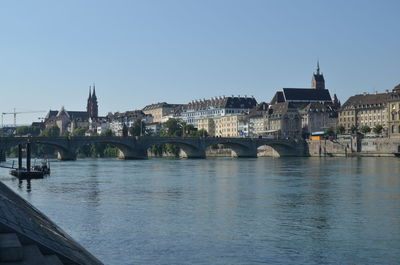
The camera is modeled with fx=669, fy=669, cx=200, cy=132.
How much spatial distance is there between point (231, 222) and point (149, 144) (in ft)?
277

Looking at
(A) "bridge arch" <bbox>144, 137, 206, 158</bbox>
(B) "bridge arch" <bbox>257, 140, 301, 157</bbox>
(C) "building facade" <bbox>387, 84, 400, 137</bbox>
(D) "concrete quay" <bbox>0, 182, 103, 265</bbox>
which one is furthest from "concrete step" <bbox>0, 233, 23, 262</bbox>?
(C) "building facade" <bbox>387, 84, 400, 137</bbox>

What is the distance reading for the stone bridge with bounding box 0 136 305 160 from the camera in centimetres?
9692

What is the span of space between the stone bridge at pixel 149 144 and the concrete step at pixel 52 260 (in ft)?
255

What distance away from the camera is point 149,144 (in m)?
109

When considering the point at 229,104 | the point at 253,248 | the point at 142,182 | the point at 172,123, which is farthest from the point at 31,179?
the point at 229,104

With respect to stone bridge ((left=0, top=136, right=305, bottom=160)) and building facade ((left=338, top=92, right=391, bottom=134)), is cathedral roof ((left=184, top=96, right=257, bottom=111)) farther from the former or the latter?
stone bridge ((left=0, top=136, right=305, bottom=160))

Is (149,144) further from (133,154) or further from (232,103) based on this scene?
(232,103)

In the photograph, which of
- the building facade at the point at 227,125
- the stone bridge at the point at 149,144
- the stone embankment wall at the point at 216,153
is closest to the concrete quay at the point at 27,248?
the stone bridge at the point at 149,144

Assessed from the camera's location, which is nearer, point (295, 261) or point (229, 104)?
point (295, 261)

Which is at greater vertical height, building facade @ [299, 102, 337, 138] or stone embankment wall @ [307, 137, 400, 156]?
building facade @ [299, 102, 337, 138]

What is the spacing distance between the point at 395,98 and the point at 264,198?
9363 cm

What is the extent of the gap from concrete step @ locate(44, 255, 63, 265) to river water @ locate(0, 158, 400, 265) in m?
6.10

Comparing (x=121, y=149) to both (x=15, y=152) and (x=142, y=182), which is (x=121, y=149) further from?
(x=142, y=182)

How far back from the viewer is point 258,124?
169125mm
